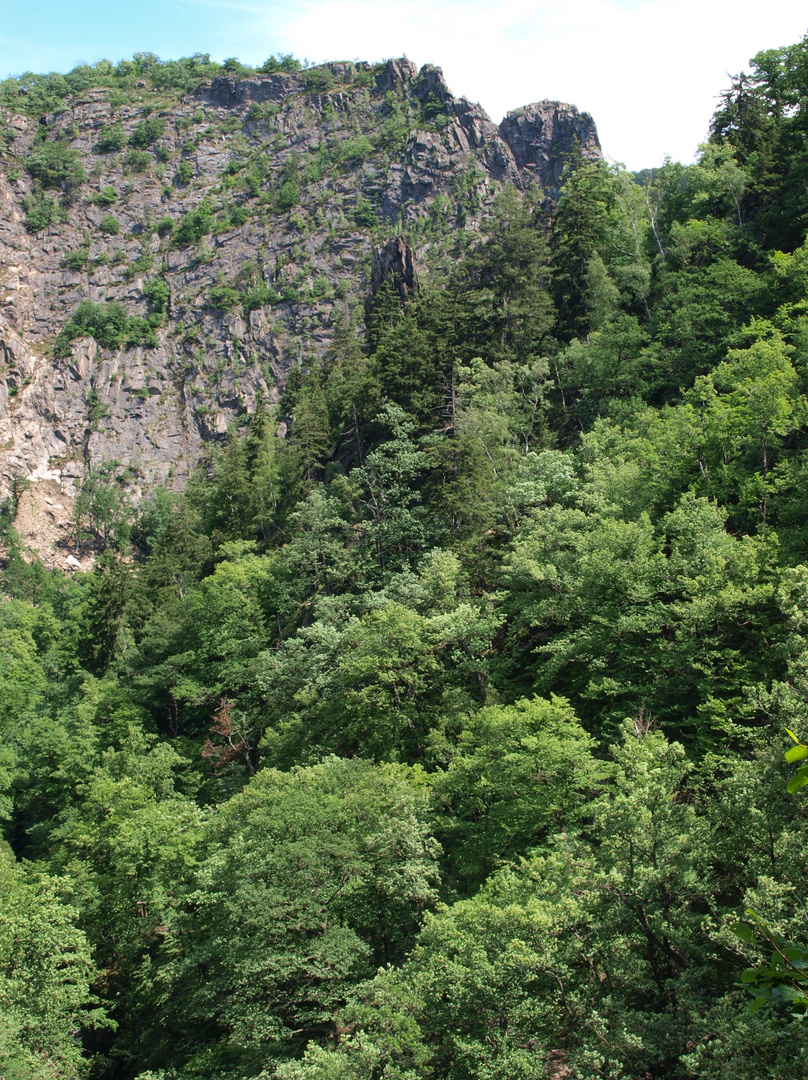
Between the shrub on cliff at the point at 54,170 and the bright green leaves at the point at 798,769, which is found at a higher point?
the shrub on cliff at the point at 54,170

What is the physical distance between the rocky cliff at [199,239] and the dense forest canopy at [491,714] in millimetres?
59862

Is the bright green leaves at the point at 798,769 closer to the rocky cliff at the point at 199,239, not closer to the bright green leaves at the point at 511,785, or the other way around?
the bright green leaves at the point at 511,785

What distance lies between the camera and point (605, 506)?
27500mm

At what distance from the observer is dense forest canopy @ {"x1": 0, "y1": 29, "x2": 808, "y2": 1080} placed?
1395 cm

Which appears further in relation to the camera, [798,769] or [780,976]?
[780,976]

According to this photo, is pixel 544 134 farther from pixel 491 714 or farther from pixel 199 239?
pixel 491 714

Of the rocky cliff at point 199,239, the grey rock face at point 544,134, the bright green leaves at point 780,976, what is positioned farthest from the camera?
the grey rock face at point 544,134

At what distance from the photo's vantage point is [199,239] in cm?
13125

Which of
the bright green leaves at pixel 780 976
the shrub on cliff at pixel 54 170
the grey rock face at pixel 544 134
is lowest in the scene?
the bright green leaves at pixel 780 976

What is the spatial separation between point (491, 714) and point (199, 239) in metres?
130

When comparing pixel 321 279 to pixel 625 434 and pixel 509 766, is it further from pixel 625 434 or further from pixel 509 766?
pixel 509 766

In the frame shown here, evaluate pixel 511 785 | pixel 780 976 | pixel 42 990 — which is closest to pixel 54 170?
pixel 42 990

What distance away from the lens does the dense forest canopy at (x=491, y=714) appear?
13945mm

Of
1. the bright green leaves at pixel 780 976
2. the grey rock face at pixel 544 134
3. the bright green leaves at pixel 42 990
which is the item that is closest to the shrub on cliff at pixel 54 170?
the grey rock face at pixel 544 134
